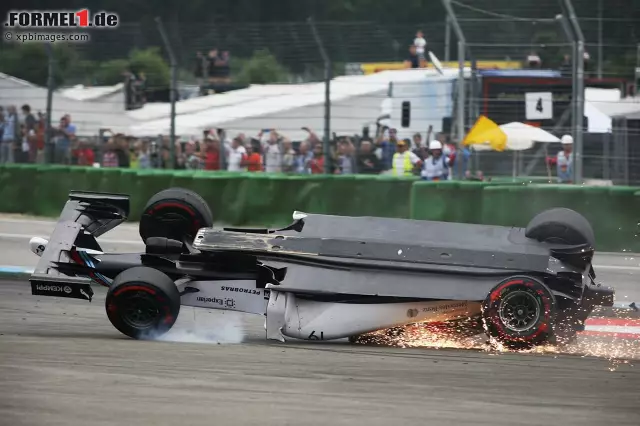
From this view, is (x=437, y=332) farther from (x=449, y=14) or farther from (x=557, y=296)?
(x=449, y=14)

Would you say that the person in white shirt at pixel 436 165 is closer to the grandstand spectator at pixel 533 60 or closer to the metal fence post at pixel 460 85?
the metal fence post at pixel 460 85

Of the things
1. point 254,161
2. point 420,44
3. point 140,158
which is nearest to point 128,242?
point 254,161

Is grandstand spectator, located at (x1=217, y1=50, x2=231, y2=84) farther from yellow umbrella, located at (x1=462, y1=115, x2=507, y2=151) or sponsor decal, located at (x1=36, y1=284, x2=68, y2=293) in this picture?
sponsor decal, located at (x1=36, y1=284, x2=68, y2=293)

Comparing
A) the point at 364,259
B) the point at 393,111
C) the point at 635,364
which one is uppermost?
the point at 393,111

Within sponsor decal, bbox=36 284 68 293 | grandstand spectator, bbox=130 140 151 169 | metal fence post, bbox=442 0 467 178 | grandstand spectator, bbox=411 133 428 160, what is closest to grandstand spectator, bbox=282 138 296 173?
grandstand spectator, bbox=411 133 428 160

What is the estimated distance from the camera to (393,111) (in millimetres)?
16672

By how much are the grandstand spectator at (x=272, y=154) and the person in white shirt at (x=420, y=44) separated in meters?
3.11

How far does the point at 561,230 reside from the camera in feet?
25.8

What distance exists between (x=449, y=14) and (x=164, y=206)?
8.05 m

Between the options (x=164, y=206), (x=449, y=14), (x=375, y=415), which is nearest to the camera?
(x=375, y=415)

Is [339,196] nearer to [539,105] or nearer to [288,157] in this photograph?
[288,157]

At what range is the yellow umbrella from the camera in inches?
596

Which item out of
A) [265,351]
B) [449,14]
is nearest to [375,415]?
[265,351]
